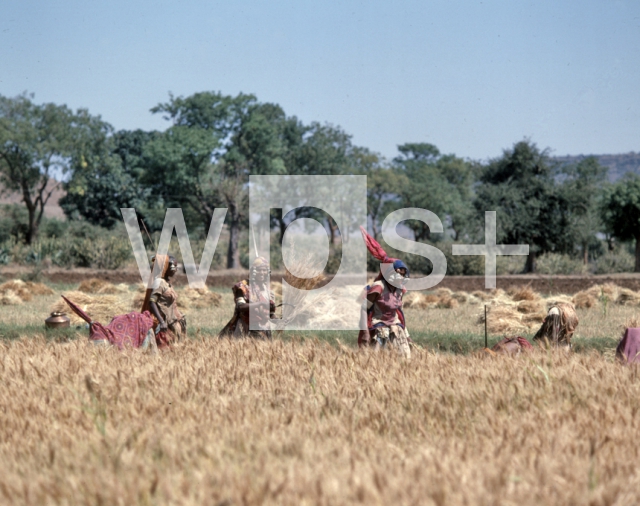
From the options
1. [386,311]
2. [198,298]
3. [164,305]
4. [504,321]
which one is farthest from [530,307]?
[164,305]

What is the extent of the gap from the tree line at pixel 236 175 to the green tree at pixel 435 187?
8.7 inches

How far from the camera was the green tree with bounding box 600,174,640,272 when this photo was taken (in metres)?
39.1

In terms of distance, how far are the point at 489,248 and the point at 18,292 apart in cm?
2124

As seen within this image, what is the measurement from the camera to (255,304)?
1001 cm

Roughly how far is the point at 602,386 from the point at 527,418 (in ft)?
3.55

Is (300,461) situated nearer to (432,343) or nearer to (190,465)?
(190,465)

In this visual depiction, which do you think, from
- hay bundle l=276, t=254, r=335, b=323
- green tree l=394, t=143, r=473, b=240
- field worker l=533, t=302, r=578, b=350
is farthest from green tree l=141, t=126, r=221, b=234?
field worker l=533, t=302, r=578, b=350

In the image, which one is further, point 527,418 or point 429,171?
point 429,171

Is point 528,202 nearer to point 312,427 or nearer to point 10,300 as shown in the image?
point 10,300

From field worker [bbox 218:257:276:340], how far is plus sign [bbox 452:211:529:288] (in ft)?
75.6

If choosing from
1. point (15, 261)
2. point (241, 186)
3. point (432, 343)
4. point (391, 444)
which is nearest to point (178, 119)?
point (241, 186)

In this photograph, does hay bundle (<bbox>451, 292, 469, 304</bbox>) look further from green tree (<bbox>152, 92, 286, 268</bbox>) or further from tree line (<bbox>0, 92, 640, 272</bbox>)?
green tree (<bbox>152, 92, 286, 268</bbox>)

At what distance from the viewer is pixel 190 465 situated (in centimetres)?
416

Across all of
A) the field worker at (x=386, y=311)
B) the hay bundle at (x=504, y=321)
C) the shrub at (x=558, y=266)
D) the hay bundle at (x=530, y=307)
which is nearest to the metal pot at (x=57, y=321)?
the field worker at (x=386, y=311)
